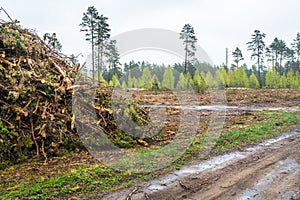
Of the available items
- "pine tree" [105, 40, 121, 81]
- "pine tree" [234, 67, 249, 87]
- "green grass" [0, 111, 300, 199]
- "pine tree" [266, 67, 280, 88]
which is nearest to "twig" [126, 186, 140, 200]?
"green grass" [0, 111, 300, 199]

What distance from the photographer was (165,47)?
4.95 meters

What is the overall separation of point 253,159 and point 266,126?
3.01m

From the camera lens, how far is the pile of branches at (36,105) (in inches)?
165

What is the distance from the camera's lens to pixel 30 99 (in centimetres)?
454

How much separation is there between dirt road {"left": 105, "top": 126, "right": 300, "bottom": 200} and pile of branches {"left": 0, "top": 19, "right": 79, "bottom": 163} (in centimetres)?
203

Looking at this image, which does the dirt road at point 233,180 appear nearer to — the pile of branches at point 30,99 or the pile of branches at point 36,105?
the pile of branches at point 36,105

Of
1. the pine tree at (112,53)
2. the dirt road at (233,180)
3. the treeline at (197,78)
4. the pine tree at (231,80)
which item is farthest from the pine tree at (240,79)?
the dirt road at (233,180)

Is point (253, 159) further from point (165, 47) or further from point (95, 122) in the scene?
point (95, 122)

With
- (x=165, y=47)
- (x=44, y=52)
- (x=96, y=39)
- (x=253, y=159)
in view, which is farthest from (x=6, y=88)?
(x=96, y=39)

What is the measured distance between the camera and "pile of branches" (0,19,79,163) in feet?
13.6

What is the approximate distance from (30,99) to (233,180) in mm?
3412

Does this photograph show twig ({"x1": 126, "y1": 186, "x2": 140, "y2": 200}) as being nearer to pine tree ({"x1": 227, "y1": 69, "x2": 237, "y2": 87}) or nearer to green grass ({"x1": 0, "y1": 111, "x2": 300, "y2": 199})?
green grass ({"x1": 0, "y1": 111, "x2": 300, "y2": 199})

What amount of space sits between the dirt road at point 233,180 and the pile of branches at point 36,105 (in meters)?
1.74

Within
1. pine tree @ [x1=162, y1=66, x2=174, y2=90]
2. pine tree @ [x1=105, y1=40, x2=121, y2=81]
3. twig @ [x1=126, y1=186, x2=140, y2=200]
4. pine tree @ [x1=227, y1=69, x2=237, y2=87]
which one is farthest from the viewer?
pine tree @ [x1=227, y1=69, x2=237, y2=87]
